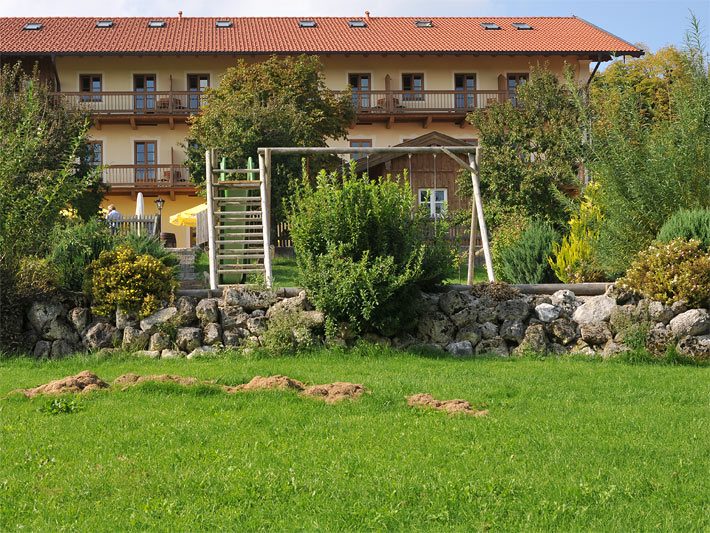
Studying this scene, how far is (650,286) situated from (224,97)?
2104cm

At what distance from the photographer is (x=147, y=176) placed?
4125 cm

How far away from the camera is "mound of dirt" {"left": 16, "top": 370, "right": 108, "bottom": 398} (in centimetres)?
991

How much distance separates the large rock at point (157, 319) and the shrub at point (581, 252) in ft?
21.3

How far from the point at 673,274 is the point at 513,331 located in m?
2.22

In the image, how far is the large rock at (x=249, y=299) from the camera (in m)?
13.9

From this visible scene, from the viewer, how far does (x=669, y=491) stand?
6.57 m

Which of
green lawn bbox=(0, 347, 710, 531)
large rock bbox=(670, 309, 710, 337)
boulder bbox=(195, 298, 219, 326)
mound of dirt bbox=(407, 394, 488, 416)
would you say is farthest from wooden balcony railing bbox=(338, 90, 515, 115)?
mound of dirt bbox=(407, 394, 488, 416)

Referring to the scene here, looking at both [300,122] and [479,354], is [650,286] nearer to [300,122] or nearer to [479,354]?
[479,354]

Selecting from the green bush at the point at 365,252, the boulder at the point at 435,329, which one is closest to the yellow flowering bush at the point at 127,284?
the green bush at the point at 365,252

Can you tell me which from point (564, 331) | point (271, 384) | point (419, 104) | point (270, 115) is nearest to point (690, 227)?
point (564, 331)

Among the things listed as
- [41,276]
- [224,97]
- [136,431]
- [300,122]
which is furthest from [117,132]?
[136,431]

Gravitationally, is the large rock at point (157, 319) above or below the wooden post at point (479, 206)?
below

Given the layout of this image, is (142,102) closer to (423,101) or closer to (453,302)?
(423,101)

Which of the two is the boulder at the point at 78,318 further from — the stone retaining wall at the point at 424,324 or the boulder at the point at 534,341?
the boulder at the point at 534,341
